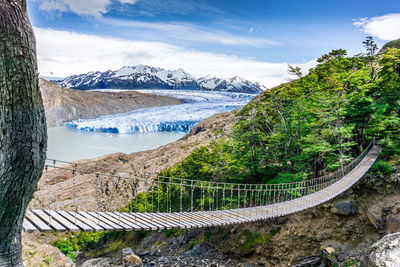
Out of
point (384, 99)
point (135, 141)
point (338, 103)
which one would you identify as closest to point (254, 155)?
point (338, 103)

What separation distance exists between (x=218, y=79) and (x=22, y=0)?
145m

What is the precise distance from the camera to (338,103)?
996 centimetres

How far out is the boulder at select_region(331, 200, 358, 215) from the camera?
827cm

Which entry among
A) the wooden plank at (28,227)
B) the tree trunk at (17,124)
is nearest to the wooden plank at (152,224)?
the wooden plank at (28,227)

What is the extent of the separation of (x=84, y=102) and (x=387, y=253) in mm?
50834

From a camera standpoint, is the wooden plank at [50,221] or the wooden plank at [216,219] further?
the wooden plank at [216,219]

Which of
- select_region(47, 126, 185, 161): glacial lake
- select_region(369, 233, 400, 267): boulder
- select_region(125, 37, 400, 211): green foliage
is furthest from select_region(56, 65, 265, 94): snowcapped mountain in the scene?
select_region(369, 233, 400, 267): boulder

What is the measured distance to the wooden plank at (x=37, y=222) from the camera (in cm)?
278

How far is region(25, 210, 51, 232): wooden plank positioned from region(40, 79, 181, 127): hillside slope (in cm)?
3979

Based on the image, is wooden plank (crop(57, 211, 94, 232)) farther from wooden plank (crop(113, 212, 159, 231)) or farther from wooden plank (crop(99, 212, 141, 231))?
wooden plank (crop(113, 212, 159, 231))

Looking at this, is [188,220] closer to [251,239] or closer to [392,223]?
[251,239]

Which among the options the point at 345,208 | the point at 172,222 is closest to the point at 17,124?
the point at 172,222

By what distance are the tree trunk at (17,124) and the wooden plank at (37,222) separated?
544 millimetres

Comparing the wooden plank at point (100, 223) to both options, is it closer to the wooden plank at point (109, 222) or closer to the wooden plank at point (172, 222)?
the wooden plank at point (109, 222)
